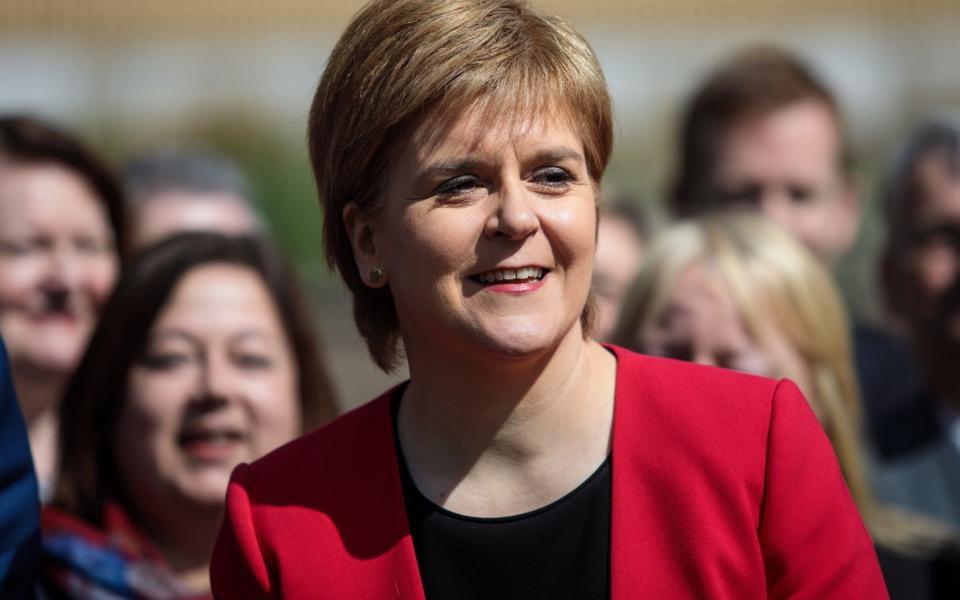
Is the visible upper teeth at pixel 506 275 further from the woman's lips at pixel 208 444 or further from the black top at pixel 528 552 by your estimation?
the woman's lips at pixel 208 444

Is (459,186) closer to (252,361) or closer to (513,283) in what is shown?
(513,283)

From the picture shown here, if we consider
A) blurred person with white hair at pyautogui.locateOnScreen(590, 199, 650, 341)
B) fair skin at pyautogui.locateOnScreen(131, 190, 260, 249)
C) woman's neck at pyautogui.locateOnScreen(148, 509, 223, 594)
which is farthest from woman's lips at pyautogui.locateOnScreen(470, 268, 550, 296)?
fair skin at pyautogui.locateOnScreen(131, 190, 260, 249)

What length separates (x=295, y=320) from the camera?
3463 millimetres

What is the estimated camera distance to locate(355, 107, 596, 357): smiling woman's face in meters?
1.99

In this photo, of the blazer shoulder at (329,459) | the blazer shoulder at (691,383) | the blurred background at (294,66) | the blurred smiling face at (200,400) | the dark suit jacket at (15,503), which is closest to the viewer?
the blazer shoulder at (691,383)

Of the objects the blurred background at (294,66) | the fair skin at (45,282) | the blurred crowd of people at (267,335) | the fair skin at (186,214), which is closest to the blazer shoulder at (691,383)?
the blurred crowd of people at (267,335)

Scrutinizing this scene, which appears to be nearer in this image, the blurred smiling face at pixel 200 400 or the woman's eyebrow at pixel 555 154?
the woman's eyebrow at pixel 555 154

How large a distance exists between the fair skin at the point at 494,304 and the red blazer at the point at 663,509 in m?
0.08

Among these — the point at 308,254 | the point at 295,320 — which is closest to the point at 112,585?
the point at 295,320

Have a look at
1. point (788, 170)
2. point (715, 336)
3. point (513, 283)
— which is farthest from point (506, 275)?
point (788, 170)

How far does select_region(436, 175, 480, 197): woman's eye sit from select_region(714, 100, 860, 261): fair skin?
2.60 m

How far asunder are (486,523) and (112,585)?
4.42 feet

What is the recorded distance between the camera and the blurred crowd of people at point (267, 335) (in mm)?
3082

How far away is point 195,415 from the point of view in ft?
10.5
